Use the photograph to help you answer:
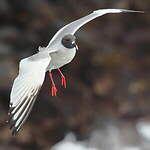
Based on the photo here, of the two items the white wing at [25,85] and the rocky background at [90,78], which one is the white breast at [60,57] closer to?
the white wing at [25,85]

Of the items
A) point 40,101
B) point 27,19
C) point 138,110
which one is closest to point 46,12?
point 27,19

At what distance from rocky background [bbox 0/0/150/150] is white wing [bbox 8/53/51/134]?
2.72 metres

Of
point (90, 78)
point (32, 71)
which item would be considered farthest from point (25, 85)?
point (90, 78)

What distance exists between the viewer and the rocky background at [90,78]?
353 cm

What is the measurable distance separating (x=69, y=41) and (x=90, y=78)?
3.63 meters

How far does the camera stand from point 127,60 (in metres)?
4.47

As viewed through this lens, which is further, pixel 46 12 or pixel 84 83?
pixel 84 83

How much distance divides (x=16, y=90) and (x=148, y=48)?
3.86m

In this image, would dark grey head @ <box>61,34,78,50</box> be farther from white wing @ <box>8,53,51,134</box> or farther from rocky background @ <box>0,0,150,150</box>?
rocky background @ <box>0,0,150,150</box>

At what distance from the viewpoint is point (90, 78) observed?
430 cm

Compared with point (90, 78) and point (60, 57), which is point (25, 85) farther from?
point (90, 78)

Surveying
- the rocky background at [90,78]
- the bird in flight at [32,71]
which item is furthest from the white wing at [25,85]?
the rocky background at [90,78]

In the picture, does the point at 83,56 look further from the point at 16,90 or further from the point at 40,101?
the point at 16,90

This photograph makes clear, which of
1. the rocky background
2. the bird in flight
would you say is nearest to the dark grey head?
the bird in flight
